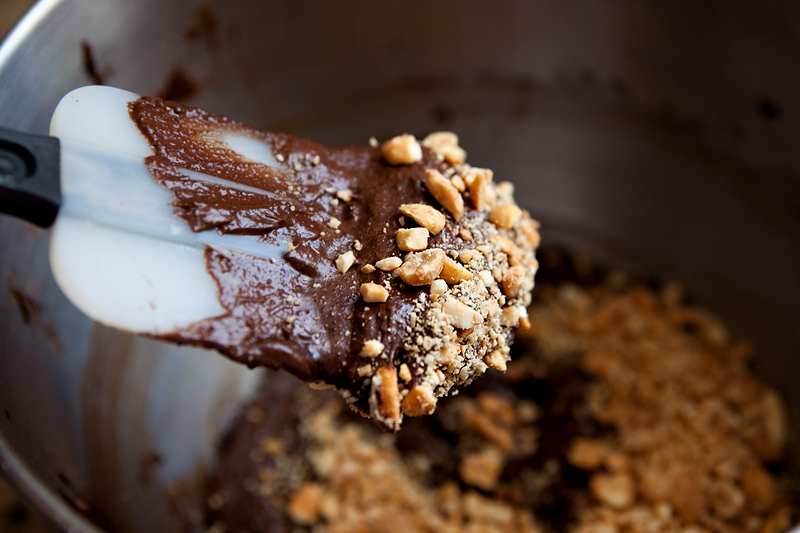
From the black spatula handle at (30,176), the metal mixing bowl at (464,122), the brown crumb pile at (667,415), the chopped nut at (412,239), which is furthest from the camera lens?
the brown crumb pile at (667,415)

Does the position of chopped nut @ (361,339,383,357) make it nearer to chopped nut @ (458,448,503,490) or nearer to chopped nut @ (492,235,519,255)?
chopped nut @ (492,235,519,255)

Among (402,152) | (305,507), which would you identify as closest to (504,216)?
(402,152)

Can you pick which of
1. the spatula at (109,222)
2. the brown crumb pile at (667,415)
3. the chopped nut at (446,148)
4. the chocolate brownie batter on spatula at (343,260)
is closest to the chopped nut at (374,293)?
the chocolate brownie batter on spatula at (343,260)

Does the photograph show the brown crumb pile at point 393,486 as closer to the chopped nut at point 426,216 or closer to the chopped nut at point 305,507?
the chopped nut at point 305,507

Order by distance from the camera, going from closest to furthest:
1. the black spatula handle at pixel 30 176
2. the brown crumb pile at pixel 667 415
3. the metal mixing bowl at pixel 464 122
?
1. the black spatula handle at pixel 30 176
2. the metal mixing bowl at pixel 464 122
3. the brown crumb pile at pixel 667 415

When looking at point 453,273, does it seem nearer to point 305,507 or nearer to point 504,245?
point 504,245

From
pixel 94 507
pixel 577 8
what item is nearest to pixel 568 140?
pixel 577 8

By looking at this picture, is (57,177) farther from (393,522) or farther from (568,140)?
(568,140)
